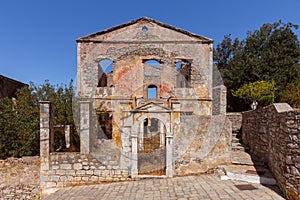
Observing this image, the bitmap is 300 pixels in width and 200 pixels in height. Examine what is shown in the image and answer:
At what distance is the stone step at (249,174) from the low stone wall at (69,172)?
14.2ft

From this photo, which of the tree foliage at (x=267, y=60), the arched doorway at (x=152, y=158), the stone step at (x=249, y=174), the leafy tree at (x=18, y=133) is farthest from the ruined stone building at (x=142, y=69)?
the tree foliage at (x=267, y=60)

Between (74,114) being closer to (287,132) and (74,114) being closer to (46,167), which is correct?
(46,167)

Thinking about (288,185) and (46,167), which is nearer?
(288,185)

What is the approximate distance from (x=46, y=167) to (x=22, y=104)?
12.3 feet

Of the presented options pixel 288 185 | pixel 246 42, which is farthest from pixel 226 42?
pixel 288 185

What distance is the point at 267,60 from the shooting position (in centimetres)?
1738

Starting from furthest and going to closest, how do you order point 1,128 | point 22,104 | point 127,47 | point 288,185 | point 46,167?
point 127,47
point 22,104
point 1,128
point 46,167
point 288,185

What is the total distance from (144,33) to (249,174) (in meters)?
10.1

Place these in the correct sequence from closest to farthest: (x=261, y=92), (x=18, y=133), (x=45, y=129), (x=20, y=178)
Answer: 1. (x=45, y=129)
2. (x=20, y=178)
3. (x=18, y=133)
4. (x=261, y=92)

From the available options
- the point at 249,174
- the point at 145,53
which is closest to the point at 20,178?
the point at 249,174

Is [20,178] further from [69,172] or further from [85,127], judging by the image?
[85,127]

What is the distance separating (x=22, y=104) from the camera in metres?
8.66

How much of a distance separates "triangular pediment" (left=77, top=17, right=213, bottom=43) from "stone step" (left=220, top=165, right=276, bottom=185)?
8.61 meters

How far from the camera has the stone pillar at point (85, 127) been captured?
6.63 m
